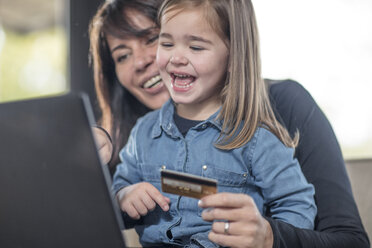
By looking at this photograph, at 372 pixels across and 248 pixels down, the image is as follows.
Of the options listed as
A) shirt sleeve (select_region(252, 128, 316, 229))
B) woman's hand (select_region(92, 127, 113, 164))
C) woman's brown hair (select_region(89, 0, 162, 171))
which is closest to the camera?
shirt sleeve (select_region(252, 128, 316, 229))

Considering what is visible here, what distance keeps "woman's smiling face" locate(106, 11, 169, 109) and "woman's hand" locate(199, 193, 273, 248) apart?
1.96ft

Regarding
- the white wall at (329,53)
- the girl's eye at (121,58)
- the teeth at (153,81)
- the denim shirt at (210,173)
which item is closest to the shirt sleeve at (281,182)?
the denim shirt at (210,173)

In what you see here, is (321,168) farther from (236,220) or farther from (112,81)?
(112,81)

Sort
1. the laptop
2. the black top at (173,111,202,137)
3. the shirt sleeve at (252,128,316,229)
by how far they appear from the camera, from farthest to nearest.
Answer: the black top at (173,111,202,137)
the shirt sleeve at (252,128,316,229)
the laptop

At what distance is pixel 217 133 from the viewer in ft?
3.22

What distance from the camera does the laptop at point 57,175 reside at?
540mm

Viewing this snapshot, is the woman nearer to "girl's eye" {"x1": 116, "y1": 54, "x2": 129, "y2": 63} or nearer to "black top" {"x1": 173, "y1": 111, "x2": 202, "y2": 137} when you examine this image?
"girl's eye" {"x1": 116, "y1": 54, "x2": 129, "y2": 63}

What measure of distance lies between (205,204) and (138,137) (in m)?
0.48

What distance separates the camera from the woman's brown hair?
4.06 ft

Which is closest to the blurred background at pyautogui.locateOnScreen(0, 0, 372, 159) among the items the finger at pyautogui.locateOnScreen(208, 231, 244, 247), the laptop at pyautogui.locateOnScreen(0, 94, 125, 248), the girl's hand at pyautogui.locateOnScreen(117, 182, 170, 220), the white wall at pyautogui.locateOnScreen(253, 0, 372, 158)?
the white wall at pyautogui.locateOnScreen(253, 0, 372, 158)

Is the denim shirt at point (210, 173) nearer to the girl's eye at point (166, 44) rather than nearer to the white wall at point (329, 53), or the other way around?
the girl's eye at point (166, 44)

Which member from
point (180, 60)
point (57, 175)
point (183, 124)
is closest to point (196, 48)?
point (180, 60)

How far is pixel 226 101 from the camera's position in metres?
0.97

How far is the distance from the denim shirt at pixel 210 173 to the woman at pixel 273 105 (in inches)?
2.8
